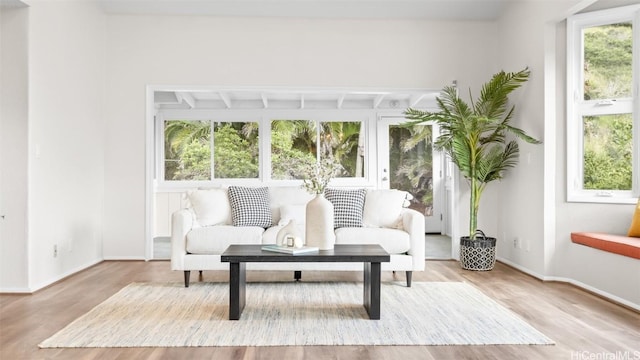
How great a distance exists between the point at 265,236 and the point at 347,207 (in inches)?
33.0

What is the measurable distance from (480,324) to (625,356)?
0.80m

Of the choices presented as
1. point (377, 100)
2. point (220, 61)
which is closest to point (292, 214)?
point (220, 61)

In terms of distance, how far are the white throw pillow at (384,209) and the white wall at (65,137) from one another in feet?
9.33

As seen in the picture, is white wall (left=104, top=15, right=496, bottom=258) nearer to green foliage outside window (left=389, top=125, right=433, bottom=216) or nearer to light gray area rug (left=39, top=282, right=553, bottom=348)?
light gray area rug (left=39, top=282, right=553, bottom=348)

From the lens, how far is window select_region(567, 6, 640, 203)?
4.18m

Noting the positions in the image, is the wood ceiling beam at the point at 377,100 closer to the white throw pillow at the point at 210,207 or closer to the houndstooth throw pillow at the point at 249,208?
the houndstooth throw pillow at the point at 249,208

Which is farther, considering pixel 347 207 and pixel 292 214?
pixel 292 214

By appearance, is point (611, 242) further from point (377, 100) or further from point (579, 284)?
point (377, 100)

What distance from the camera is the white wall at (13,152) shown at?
393 centimetres

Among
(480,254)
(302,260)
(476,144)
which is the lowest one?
(480,254)

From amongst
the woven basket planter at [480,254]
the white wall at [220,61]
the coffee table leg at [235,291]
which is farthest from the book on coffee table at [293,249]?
the white wall at [220,61]

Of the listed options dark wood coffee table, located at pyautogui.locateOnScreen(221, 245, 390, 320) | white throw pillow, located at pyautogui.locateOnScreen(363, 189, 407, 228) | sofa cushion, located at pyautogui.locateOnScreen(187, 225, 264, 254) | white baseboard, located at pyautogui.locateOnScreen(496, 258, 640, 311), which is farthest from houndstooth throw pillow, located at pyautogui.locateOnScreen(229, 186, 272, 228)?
white baseboard, located at pyautogui.locateOnScreen(496, 258, 640, 311)

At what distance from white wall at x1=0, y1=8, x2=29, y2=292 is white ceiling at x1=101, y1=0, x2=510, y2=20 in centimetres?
156

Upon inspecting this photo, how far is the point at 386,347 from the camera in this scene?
8.80 feet
